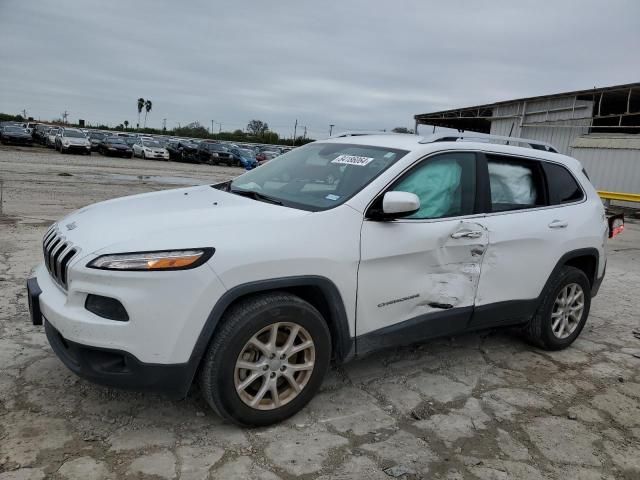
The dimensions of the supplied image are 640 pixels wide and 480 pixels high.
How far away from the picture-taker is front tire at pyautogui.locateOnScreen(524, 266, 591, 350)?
4.25 m

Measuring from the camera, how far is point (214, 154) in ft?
115

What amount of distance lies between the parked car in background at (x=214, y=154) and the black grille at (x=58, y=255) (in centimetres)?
3264

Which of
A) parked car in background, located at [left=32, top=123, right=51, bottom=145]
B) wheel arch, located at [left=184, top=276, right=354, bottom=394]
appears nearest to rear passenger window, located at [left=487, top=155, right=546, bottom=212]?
wheel arch, located at [left=184, top=276, right=354, bottom=394]

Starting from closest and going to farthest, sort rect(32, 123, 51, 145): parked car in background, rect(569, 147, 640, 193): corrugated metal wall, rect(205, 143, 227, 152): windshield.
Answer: rect(569, 147, 640, 193): corrugated metal wall
rect(205, 143, 227, 152): windshield
rect(32, 123, 51, 145): parked car in background

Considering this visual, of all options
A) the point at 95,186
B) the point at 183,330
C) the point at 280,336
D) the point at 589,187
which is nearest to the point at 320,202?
the point at 280,336

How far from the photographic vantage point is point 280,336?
9.48 feet

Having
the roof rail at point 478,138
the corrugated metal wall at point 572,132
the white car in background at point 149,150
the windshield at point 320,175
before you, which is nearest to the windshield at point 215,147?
the white car in background at point 149,150

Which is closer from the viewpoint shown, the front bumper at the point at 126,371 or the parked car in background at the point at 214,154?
the front bumper at the point at 126,371

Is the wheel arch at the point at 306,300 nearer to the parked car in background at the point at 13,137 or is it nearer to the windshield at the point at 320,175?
the windshield at the point at 320,175

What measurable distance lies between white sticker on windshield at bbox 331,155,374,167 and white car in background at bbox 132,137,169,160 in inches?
1275

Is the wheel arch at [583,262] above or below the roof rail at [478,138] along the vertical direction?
below

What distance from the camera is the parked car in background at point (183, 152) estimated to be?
36156 millimetres

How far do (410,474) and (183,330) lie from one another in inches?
53.4

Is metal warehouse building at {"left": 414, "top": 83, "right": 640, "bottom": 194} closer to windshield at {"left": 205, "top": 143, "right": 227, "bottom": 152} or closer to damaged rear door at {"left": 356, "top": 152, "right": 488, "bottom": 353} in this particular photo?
windshield at {"left": 205, "top": 143, "right": 227, "bottom": 152}
